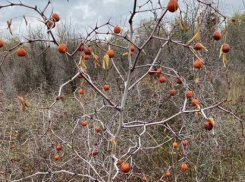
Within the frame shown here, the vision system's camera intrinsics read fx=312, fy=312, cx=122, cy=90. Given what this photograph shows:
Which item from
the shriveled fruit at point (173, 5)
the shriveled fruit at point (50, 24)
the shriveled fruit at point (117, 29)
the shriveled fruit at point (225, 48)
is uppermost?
the shriveled fruit at point (117, 29)

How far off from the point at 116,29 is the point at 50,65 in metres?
9.62

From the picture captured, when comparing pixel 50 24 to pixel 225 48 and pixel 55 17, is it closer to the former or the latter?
pixel 55 17

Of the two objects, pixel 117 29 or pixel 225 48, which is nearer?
pixel 225 48

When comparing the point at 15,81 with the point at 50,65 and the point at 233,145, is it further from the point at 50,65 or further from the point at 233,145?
the point at 233,145

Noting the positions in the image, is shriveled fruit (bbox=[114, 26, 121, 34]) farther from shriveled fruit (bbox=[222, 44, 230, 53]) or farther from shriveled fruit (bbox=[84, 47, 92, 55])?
shriveled fruit (bbox=[222, 44, 230, 53])

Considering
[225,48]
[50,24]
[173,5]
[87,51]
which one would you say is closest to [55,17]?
[50,24]

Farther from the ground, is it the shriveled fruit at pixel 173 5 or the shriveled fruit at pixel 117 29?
the shriveled fruit at pixel 117 29

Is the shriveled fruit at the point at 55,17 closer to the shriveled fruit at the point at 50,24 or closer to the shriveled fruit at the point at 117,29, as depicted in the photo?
the shriveled fruit at the point at 50,24

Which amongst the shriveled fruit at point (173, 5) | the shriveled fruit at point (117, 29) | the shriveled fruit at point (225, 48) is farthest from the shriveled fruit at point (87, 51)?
the shriveled fruit at point (225, 48)

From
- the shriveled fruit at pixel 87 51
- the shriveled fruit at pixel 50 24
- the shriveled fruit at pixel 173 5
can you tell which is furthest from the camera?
the shriveled fruit at pixel 87 51

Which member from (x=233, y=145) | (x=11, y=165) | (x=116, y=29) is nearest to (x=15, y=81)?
Answer: (x=11, y=165)

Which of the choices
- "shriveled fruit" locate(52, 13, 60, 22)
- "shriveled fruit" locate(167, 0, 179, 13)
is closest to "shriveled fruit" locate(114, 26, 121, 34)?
"shriveled fruit" locate(52, 13, 60, 22)

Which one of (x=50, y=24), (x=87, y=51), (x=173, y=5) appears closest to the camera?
(x=173, y=5)

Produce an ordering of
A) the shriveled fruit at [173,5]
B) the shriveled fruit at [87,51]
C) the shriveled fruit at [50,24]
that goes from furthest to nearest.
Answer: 1. the shriveled fruit at [87,51]
2. the shriveled fruit at [50,24]
3. the shriveled fruit at [173,5]
